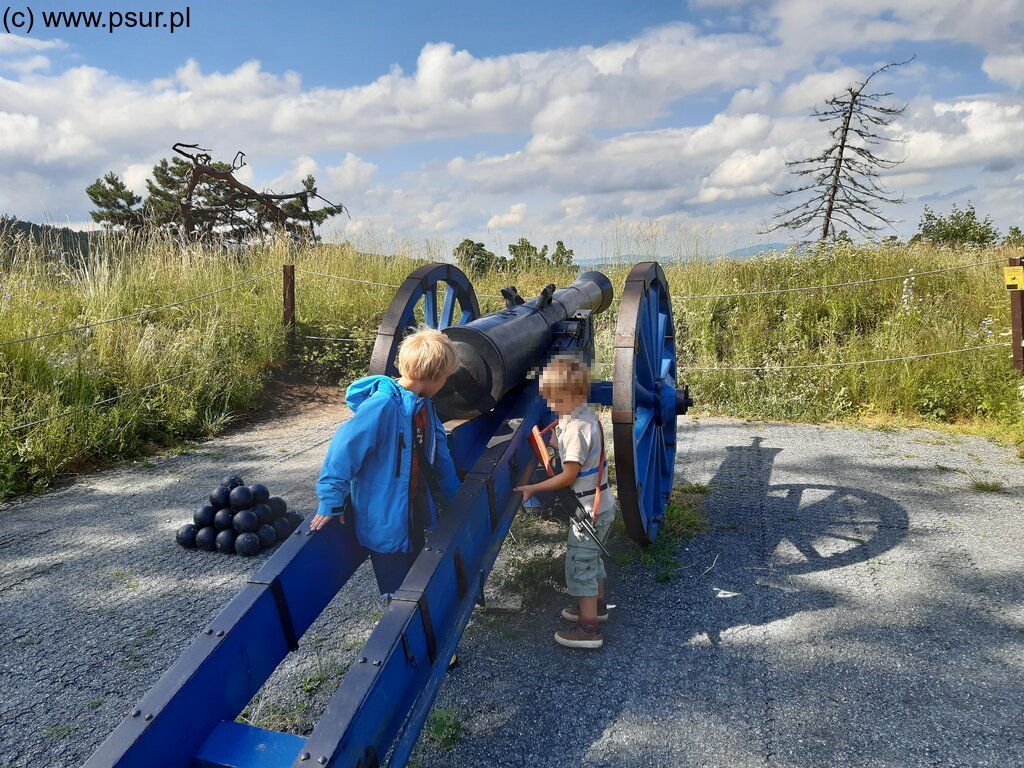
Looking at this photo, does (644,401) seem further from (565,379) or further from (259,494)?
(259,494)

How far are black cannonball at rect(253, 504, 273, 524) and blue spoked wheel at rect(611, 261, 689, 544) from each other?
188 cm

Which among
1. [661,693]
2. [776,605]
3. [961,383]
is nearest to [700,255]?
[961,383]

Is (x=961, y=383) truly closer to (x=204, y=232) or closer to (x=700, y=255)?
(x=700, y=255)

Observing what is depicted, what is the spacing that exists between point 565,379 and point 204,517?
2.26 m

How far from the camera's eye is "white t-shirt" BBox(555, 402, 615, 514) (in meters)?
2.85

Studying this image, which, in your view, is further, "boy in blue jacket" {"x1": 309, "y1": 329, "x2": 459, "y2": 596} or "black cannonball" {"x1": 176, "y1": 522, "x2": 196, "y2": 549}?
"black cannonball" {"x1": 176, "y1": 522, "x2": 196, "y2": 549}

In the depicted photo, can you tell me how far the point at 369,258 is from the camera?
10.6m

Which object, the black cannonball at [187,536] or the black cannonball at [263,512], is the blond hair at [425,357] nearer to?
the black cannonball at [263,512]

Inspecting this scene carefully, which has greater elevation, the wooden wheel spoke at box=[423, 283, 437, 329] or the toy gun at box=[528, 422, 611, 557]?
the wooden wheel spoke at box=[423, 283, 437, 329]

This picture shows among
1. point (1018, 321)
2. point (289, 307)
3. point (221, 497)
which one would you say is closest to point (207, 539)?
point (221, 497)

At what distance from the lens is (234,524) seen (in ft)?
12.7

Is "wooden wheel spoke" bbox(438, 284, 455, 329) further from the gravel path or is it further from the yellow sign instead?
the yellow sign

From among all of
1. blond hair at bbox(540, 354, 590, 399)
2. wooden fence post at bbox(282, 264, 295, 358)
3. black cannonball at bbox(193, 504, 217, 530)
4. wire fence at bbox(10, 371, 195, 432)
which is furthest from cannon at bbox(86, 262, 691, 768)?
wooden fence post at bbox(282, 264, 295, 358)

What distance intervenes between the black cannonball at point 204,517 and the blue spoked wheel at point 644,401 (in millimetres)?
2163
